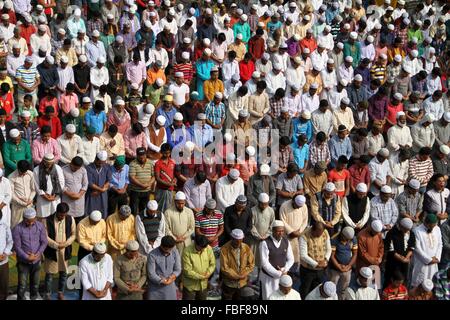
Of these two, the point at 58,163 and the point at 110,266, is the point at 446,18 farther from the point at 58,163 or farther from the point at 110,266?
the point at 110,266

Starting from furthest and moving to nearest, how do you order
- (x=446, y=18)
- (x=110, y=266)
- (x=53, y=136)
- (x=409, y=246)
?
(x=446, y=18) < (x=53, y=136) < (x=409, y=246) < (x=110, y=266)

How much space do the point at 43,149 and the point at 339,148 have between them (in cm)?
533

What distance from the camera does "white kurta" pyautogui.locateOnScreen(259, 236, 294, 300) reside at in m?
11.0

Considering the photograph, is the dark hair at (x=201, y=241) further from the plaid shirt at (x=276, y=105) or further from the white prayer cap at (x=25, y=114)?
the plaid shirt at (x=276, y=105)

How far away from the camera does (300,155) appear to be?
13.9 meters

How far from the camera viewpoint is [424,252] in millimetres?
11609

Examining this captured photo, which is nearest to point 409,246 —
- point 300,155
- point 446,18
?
point 300,155

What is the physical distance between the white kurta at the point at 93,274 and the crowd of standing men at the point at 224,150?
0.03m

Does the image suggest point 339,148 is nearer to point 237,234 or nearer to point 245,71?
point 245,71

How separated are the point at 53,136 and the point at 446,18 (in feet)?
38.5

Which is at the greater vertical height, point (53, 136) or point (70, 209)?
point (53, 136)

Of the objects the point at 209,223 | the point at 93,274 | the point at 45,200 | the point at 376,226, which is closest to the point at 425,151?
the point at 376,226

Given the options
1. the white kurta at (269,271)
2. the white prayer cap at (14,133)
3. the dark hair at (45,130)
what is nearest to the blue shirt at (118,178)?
the dark hair at (45,130)

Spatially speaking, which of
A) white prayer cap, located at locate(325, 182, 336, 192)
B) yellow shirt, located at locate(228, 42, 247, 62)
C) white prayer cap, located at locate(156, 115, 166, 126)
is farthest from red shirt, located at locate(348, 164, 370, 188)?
yellow shirt, located at locate(228, 42, 247, 62)
